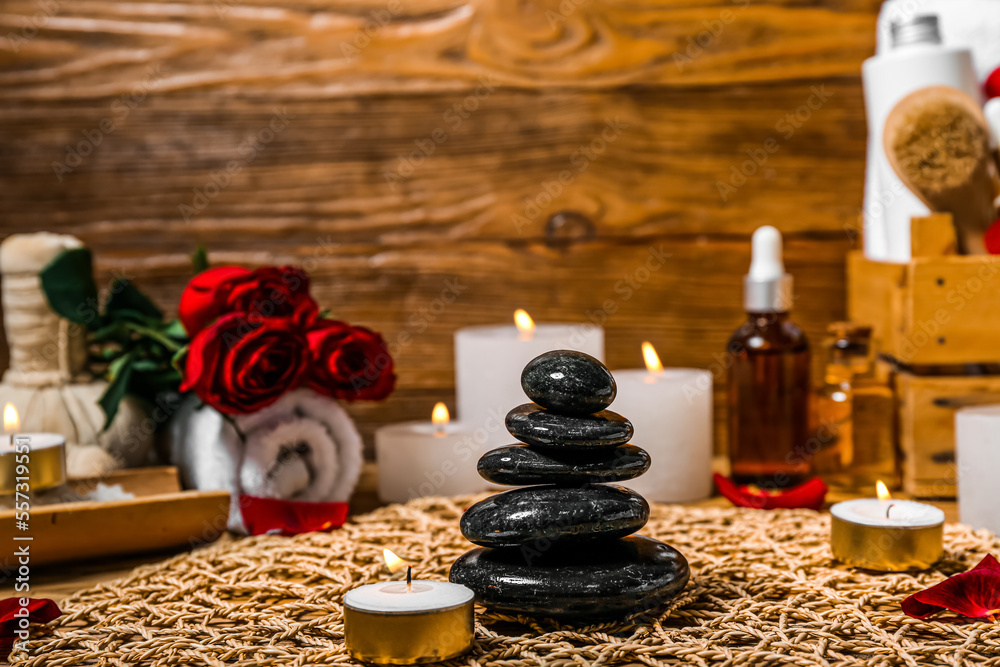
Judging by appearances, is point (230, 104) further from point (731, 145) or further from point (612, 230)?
point (731, 145)

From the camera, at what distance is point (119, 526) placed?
74 cm

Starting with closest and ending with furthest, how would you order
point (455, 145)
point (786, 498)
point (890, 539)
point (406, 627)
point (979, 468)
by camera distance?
point (406, 627) → point (890, 539) → point (979, 468) → point (786, 498) → point (455, 145)

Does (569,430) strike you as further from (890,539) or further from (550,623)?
(890,539)

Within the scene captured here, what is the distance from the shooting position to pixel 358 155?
3.64ft

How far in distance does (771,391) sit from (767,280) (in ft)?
0.39

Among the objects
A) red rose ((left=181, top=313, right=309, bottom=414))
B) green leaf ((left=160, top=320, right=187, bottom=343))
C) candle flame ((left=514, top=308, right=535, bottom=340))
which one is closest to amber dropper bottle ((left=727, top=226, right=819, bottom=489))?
candle flame ((left=514, top=308, right=535, bottom=340))

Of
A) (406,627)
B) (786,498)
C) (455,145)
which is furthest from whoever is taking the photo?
(455,145)

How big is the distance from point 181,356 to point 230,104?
388 mm

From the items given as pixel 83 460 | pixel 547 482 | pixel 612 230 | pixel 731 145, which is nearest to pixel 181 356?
pixel 83 460

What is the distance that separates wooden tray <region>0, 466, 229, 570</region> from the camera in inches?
28.0

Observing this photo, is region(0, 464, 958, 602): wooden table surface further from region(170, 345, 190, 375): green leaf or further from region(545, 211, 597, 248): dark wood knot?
region(545, 211, 597, 248): dark wood knot

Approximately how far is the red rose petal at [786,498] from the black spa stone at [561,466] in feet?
1.03

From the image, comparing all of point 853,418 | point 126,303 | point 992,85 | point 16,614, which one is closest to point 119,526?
point 16,614

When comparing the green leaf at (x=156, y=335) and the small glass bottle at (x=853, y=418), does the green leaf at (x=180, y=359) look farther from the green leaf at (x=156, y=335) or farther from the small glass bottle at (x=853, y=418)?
the small glass bottle at (x=853, y=418)
